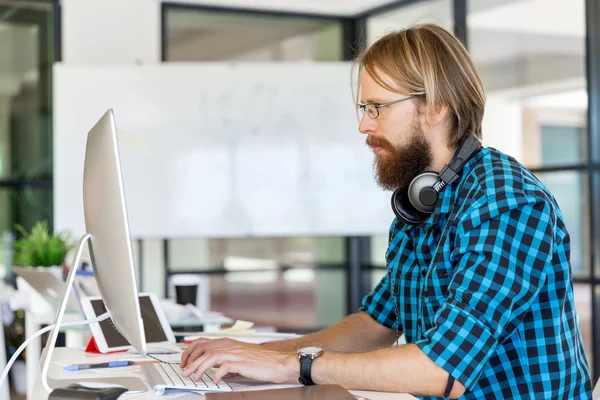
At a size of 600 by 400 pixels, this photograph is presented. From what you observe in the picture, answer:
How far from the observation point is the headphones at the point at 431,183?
1.47 m

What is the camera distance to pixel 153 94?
14.7 ft

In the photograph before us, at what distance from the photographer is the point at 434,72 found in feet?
4.93

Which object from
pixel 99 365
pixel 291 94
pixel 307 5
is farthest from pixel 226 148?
pixel 99 365

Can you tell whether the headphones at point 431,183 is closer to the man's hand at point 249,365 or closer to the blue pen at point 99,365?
the man's hand at point 249,365

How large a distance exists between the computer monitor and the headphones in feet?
1.89

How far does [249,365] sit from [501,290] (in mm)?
434

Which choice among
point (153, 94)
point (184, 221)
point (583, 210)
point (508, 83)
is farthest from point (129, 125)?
point (583, 210)

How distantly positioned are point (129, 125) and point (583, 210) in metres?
2.48

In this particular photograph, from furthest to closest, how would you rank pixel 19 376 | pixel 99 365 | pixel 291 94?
1. pixel 291 94
2. pixel 19 376
3. pixel 99 365

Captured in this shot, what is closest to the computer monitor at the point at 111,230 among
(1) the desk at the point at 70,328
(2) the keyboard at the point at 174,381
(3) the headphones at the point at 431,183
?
(2) the keyboard at the point at 174,381

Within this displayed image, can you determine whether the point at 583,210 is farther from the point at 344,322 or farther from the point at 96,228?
the point at 96,228

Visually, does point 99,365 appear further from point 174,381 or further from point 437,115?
point 437,115

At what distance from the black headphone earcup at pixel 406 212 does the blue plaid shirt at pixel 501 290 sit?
2 cm

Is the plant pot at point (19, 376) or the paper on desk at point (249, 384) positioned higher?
the paper on desk at point (249, 384)
